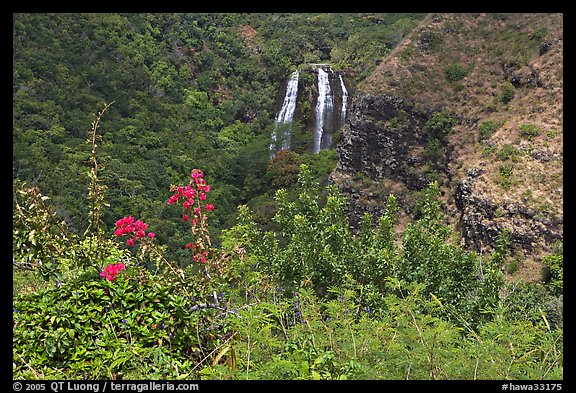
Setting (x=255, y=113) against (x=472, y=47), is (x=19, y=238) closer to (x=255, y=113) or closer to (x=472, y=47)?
(x=472, y=47)

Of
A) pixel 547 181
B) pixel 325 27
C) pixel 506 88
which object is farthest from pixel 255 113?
pixel 547 181

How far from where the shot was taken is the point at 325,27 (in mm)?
42375

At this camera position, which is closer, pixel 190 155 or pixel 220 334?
pixel 220 334

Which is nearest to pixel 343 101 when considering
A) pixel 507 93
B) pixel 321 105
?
pixel 321 105

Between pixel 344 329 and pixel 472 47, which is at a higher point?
pixel 472 47

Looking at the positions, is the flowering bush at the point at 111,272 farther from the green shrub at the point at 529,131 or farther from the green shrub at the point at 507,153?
the green shrub at the point at 529,131

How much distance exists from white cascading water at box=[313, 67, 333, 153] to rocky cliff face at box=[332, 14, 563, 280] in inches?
165

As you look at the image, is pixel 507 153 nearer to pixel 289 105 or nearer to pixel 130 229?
pixel 289 105

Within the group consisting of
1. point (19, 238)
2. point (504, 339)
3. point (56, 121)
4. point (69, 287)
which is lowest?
point (504, 339)

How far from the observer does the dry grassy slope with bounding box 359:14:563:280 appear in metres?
18.5

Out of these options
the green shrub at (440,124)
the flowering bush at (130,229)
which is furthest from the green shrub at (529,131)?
the flowering bush at (130,229)

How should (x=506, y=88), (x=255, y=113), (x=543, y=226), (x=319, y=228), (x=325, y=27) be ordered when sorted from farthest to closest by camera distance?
(x=325, y=27)
(x=255, y=113)
(x=506, y=88)
(x=543, y=226)
(x=319, y=228)

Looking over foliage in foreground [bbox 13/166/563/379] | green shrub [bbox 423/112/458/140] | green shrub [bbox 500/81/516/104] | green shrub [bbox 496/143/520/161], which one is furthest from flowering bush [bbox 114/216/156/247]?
green shrub [bbox 500/81/516/104]

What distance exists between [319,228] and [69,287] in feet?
13.9
